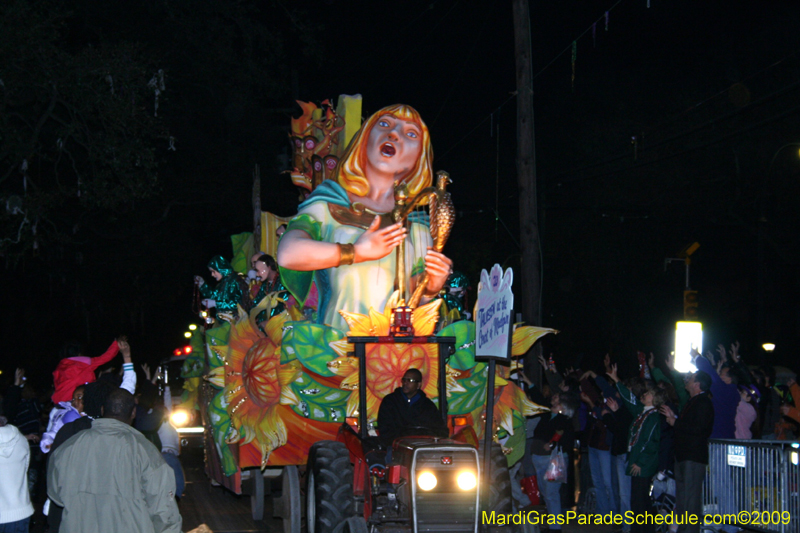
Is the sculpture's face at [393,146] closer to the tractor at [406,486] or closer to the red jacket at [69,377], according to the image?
the tractor at [406,486]

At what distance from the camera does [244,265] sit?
1219cm

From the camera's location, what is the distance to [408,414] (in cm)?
768

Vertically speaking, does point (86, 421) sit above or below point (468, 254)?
below

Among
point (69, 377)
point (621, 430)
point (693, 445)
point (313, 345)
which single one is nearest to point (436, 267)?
point (313, 345)

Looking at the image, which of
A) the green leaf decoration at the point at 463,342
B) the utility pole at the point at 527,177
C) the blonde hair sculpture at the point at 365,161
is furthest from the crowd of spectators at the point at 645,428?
the blonde hair sculpture at the point at 365,161

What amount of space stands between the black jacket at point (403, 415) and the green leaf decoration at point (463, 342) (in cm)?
112

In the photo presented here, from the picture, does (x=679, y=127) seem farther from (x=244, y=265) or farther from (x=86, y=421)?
(x=86, y=421)

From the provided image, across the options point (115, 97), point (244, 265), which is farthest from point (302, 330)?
point (115, 97)

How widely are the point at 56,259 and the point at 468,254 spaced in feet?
46.2

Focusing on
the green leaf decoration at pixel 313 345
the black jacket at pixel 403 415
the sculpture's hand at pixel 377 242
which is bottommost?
the black jacket at pixel 403 415

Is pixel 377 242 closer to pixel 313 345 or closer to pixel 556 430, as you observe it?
pixel 313 345

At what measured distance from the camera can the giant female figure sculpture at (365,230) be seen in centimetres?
916

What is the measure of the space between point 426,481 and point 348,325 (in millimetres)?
2721

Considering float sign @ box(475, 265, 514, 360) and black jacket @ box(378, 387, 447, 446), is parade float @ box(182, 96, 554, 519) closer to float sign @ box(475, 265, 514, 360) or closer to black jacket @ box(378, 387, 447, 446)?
black jacket @ box(378, 387, 447, 446)
